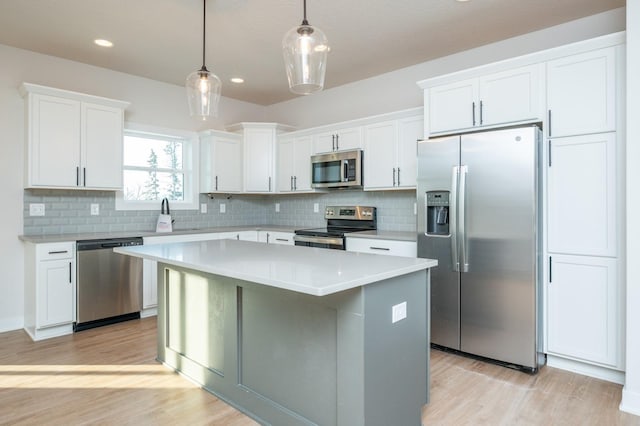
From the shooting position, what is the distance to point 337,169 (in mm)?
4578

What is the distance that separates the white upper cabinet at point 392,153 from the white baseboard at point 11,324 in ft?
12.4

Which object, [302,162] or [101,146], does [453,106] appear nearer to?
[302,162]

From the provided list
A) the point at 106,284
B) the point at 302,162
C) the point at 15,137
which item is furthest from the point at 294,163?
the point at 15,137

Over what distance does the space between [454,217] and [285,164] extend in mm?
2780

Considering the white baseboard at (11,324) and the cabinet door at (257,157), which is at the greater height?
the cabinet door at (257,157)

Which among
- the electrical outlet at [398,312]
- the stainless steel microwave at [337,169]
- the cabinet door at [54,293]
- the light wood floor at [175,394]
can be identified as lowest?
the light wood floor at [175,394]

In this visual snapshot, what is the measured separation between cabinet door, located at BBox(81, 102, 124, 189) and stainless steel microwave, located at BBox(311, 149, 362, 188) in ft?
7.22

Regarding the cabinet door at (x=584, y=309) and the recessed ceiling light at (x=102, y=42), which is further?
the recessed ceiling light at (x=102, y=42)

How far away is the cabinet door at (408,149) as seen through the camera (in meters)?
3.89

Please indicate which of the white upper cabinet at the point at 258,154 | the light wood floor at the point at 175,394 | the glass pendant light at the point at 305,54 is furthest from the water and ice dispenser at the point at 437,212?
the white upper cabinet at the point at 258,154

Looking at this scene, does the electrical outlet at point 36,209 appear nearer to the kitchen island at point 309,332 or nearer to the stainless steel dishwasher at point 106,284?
the stainless steel dishwasher at point 106,284

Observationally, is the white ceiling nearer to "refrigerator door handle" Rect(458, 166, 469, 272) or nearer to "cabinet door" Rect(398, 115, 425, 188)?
"cabinet door" Rect(398, 115, 425, 188)

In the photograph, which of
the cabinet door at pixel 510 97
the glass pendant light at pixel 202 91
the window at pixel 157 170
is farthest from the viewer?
the window at pixel 157 170

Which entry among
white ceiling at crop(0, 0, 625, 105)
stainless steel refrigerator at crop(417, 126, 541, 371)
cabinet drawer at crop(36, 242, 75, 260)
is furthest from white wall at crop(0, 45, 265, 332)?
stainless steel refrigerator at crop(417, 126, 541, 371)
